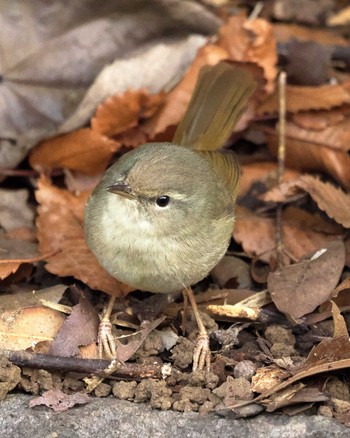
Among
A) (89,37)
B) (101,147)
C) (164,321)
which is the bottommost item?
(164,321)

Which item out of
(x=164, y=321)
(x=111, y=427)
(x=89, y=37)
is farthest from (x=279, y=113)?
(x=111, y=427)

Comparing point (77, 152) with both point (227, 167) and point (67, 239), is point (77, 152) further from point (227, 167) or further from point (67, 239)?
point (227, 167)

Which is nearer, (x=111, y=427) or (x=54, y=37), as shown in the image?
(x=111, y=427)

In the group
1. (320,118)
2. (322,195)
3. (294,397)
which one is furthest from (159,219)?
(320,118)

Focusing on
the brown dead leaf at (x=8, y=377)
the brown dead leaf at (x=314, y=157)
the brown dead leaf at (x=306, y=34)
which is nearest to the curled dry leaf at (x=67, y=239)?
the brown dead leaf at (x=8, y=377)

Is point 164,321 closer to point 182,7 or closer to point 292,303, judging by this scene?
point 292,303
